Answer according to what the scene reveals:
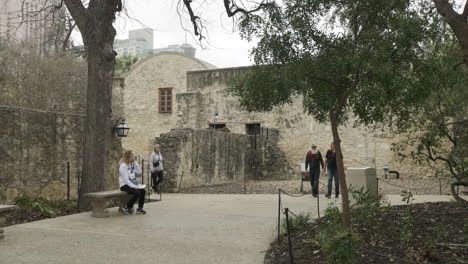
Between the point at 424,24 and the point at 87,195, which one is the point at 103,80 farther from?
the point at 424,24

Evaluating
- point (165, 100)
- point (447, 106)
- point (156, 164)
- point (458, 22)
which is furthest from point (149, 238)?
point (165, 100)

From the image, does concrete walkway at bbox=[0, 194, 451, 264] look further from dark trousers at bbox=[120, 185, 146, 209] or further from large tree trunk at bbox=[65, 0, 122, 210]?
large tree trunk at bbox=[65, 0, 122, 210]

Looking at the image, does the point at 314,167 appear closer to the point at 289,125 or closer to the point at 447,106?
the point at 447,106

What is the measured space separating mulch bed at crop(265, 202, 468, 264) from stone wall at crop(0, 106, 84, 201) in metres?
→ 5.96

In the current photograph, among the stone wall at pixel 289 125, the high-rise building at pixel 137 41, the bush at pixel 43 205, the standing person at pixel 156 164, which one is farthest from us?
the stone wall at pixel 289 125

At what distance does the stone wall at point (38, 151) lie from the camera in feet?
30.8

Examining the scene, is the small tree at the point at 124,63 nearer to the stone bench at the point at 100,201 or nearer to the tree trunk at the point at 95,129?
the tree trunk at the point at 95,129

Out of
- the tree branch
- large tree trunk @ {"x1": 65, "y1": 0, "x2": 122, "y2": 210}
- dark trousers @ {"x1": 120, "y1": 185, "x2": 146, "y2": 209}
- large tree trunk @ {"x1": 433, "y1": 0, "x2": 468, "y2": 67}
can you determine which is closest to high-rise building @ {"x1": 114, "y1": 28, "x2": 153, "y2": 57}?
large tree trunk @ {"x1": 65, "y1": 0, "x2": 122, "y2": 210}

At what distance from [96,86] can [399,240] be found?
655 centimetres

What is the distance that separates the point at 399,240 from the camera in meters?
5.81

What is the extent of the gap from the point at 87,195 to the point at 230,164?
37.3ft

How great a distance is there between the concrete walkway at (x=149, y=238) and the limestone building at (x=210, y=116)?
964cm

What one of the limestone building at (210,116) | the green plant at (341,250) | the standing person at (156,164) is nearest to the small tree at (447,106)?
the green plant at (341,250)

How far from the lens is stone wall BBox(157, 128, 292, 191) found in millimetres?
16016
